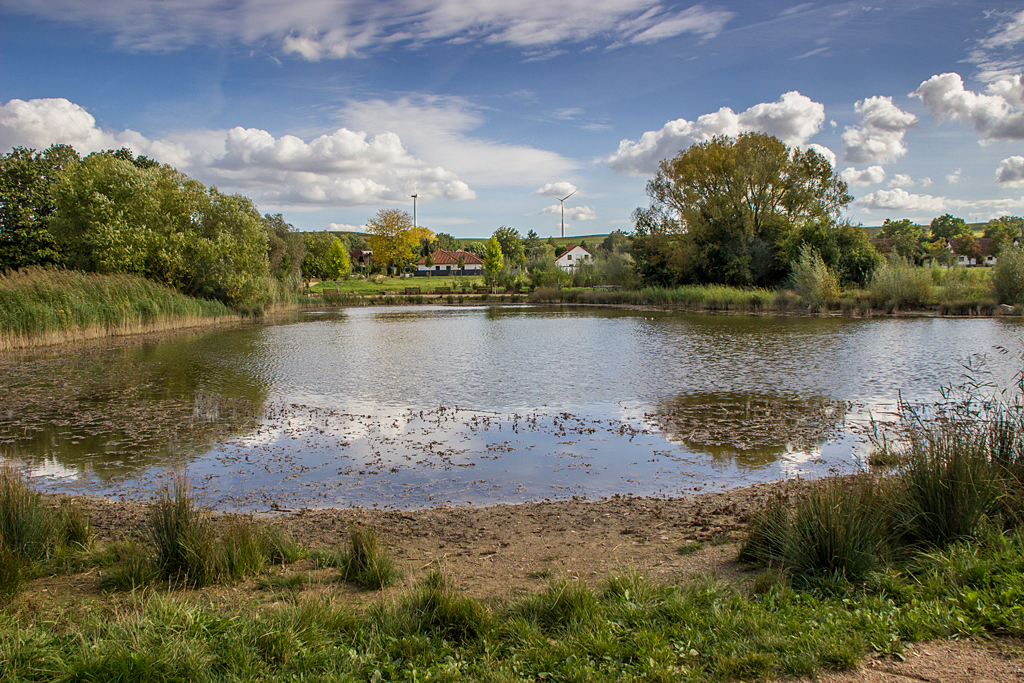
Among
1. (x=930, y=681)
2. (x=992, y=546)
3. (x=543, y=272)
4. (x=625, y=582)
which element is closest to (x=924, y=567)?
(x=992, y=546)

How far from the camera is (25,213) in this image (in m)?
32.6

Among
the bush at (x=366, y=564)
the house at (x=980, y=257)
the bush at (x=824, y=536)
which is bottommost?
the bush at (x=366, y=564)

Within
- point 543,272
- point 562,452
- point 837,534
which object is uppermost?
point 543,272

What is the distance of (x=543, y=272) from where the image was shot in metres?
59.0

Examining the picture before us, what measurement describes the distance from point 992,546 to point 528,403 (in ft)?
28.3

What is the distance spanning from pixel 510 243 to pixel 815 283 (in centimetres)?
7854

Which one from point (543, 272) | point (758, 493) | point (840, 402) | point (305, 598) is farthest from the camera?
point (543, 272)

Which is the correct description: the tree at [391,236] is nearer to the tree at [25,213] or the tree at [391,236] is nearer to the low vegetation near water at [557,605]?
the tree at [25,213]

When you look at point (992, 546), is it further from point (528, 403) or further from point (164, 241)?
point (164, 241)

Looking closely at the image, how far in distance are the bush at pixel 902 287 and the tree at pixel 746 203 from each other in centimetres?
739

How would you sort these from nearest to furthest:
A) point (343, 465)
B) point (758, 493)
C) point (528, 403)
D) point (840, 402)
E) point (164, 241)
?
point (758, 493) → point (343, 465) → point (840, 402) → point (528, 403) → point (164, 241)

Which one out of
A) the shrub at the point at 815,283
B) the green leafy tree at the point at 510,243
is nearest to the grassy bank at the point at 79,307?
the shrub at the point at 815,283

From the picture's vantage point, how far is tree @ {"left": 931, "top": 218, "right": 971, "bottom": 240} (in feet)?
291

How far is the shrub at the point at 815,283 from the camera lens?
3328 cm
